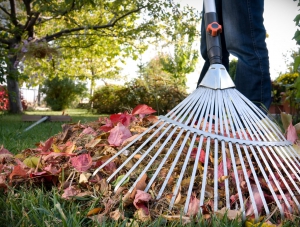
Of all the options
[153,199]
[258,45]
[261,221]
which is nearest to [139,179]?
[153,199]

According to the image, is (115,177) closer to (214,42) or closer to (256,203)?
(256,203)

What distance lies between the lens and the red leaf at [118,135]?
1.51 metres

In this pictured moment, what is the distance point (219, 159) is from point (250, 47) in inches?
38.1

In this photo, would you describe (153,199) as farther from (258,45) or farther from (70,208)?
(258,45)

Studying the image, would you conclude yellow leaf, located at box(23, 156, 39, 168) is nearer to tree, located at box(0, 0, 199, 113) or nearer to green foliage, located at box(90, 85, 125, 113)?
tree, located at box(0, 0, 199, 113)

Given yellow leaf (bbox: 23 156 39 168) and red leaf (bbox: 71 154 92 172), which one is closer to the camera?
red leaf (bbox: 71 154 92 172)

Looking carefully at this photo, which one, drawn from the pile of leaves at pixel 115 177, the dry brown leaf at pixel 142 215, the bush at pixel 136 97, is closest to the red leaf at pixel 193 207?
Answer: the pile of leaves at pixel 115 177

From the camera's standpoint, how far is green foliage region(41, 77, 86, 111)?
17.5 metres

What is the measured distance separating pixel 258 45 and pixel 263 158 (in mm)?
1000

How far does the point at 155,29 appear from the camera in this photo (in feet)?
36.8

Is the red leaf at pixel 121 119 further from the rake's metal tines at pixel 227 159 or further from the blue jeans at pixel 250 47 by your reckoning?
the blue jeans at pixel 250 47

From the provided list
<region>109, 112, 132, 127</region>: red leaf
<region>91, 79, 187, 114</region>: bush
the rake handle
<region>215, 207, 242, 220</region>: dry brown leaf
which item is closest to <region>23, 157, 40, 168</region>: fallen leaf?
<region>109, 112, 132, 127</region>: red leaf

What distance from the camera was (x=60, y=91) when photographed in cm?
1772

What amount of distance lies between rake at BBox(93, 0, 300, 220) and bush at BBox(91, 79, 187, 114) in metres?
5.76
